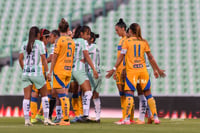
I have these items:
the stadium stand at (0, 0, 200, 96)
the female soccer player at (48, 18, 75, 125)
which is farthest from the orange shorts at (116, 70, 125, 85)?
the stadium stand at (0, 0, 200, 96)

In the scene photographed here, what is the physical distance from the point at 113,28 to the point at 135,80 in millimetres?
11659

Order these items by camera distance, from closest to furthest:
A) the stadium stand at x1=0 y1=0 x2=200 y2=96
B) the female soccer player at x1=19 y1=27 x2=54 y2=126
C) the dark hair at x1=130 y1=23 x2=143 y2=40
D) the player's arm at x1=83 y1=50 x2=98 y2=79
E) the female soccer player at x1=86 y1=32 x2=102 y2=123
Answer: the female soccer player at x1=19 y1=27 x2=54 y2=126
the dark hair at x1=130 y1=23 x2=143 y2=40
the player's arm at x1=83 y1=50 x2=98 y2=79
the female soccer player at x1=86 y1=32 x2=102 y2=123
the stadium stand at x1=0 y1=0 x2=200 y2=96

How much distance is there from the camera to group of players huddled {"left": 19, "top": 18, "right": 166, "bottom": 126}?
8.78 meters

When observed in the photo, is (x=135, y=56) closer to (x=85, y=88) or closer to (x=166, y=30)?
(x=85, y=88)

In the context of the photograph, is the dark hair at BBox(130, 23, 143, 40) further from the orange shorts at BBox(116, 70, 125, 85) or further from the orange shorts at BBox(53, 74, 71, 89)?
the orange shorts at BBox(53, 74, 71, 89)

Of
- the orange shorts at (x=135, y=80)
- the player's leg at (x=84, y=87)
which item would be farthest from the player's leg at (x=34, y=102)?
the orange shorts at (x=135, y=80)

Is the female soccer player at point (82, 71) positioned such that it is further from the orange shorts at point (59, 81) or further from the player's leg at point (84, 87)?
the orange shorts at point (59, 81)

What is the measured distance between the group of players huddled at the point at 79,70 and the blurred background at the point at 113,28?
6918 mm

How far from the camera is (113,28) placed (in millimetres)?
20562

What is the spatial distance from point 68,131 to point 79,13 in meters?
14.7

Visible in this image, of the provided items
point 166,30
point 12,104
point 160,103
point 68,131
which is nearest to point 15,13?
point 166,30

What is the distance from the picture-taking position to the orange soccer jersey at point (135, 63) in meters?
9.07

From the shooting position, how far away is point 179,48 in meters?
19.2

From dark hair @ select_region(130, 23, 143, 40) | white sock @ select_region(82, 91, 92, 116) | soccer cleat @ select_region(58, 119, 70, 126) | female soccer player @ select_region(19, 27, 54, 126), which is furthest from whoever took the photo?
white sock @ select_region(82, 91, 92, 116)
